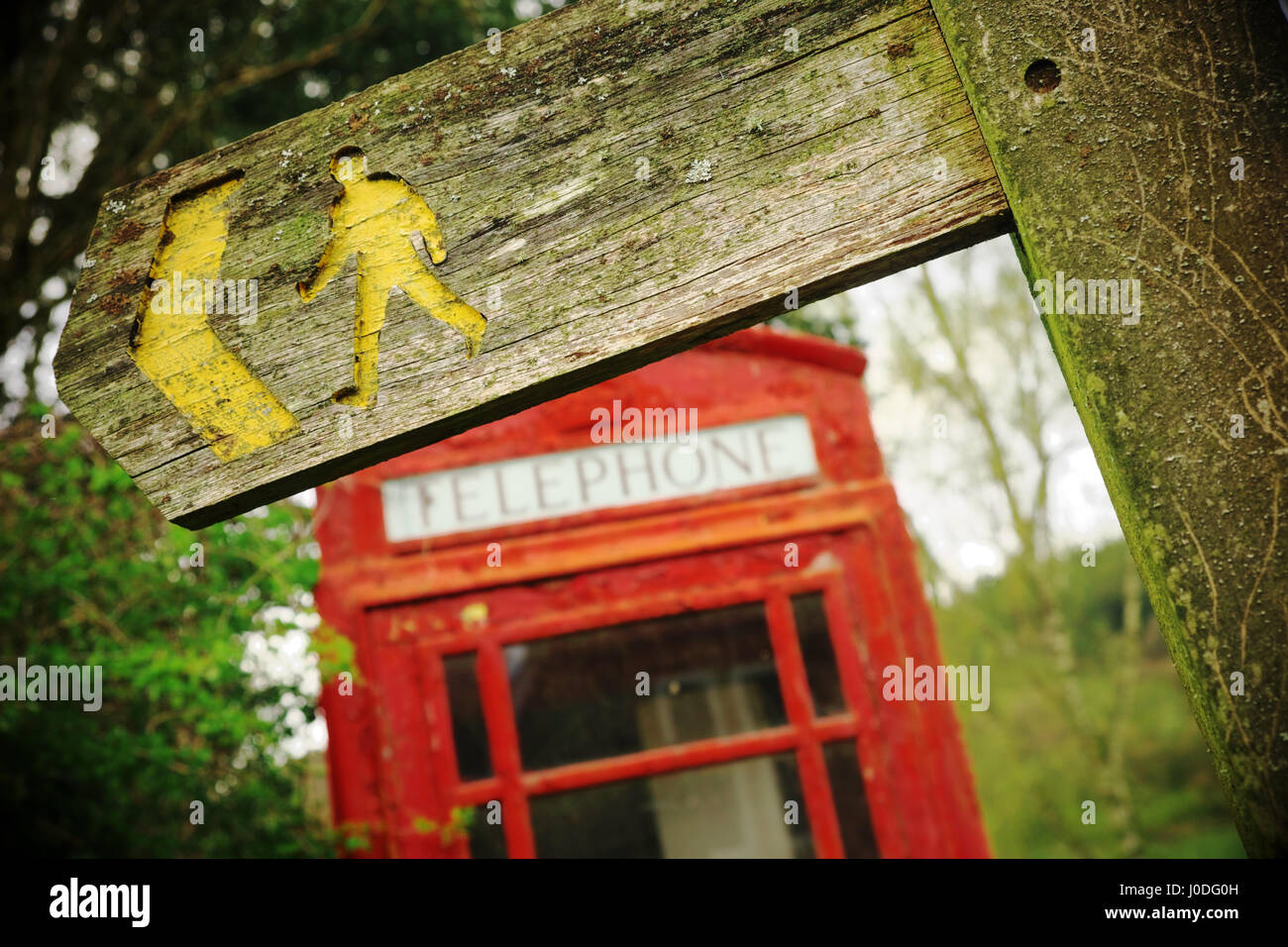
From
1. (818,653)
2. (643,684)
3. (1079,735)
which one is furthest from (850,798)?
(1079,735)

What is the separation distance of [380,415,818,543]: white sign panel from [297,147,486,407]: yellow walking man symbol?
1.87 m

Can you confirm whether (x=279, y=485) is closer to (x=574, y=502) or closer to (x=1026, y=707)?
(x=574, y=502)

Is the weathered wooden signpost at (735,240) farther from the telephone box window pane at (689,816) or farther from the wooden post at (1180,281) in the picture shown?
the telephone box window pane at (689,816)

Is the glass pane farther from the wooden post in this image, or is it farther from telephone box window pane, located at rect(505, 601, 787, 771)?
the wooden post

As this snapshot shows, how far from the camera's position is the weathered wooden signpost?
2.76 feet

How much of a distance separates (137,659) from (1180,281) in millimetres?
2750

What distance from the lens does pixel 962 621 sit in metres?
12.4

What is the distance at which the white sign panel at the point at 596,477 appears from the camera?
2857mm

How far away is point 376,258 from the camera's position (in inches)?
40.4

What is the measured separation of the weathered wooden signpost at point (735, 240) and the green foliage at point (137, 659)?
73.0 inches

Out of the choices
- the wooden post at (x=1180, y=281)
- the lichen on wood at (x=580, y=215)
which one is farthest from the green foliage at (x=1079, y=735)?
the lichen on wood at (x=580, y=215)

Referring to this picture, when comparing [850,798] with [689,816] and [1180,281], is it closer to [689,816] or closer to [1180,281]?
[689,816]
